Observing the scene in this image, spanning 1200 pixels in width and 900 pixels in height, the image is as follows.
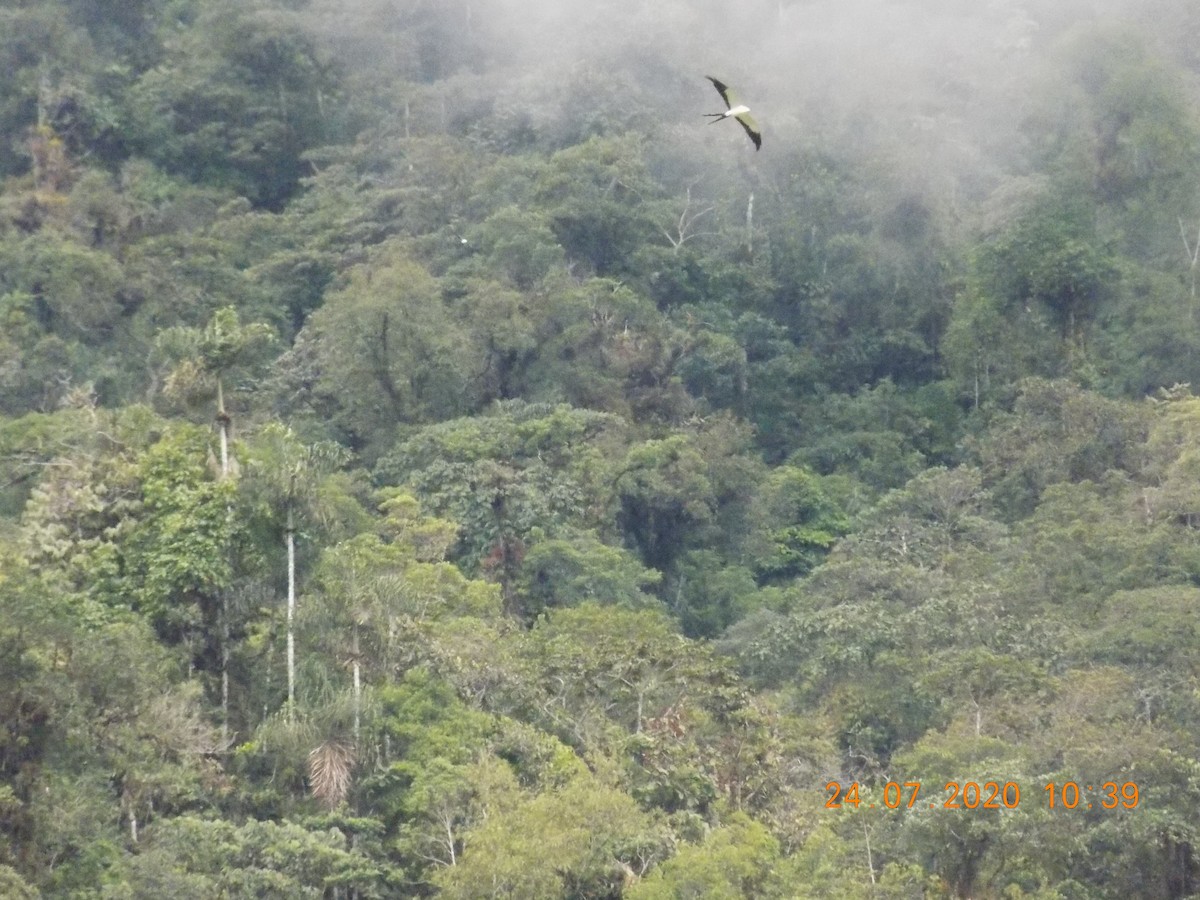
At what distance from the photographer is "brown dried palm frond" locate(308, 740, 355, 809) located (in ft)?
61.9

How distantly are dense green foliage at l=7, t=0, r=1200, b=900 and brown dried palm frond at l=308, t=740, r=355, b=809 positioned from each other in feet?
0.16

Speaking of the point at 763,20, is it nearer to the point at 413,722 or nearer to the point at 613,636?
the point at 613,636

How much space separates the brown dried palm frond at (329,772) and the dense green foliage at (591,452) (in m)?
0.05

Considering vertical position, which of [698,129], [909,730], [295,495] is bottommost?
[909,730]

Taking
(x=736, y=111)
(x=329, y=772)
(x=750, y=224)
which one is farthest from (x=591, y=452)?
(x=736, y=111)

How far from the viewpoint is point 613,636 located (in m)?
22.1

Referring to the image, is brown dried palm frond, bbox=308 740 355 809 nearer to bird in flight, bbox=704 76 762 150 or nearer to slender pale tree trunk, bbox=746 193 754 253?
bird in flight, bbox=704 76 762 150

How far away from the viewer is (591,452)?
27844mm

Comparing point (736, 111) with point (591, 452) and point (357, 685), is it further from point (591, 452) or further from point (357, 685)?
point (591, 452)

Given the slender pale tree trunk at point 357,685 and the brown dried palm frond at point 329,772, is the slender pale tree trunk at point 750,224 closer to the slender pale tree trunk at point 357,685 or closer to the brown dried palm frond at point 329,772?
the slender pale tree trunk at point 357,685

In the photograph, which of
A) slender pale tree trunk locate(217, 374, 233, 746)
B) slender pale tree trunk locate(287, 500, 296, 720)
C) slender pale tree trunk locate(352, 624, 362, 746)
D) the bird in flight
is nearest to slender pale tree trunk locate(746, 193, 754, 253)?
slender pale tree trunk locate(217, 374, 233, 746)

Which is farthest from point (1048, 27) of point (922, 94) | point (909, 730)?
point (909, 730)

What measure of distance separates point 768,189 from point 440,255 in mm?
5690

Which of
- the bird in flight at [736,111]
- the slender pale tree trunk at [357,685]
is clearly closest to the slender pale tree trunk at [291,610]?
the slender pale tree trunk at [357,685]
